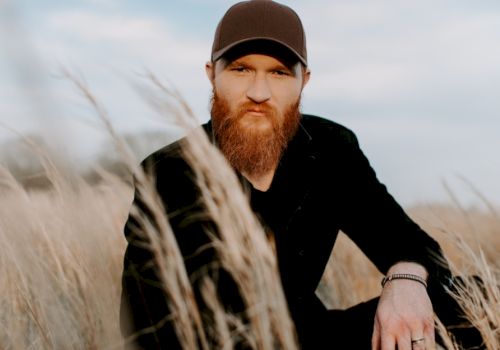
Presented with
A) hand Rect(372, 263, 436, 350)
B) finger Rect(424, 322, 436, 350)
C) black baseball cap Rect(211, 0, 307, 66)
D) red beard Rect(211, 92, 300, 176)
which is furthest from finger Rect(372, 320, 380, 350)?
black baseball cap Rect(211, 0, 307, 66)

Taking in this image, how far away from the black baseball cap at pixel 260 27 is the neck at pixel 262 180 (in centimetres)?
39

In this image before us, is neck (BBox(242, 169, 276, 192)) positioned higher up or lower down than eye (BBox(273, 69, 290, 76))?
lower down

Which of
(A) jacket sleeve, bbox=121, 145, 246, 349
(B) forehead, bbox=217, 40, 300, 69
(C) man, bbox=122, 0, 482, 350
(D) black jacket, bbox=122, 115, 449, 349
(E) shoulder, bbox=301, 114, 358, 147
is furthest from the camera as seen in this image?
(E) shoulder, bbox=301, 114, 358, 147

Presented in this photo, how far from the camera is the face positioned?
2051mm

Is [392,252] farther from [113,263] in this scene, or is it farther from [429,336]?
[113,263]

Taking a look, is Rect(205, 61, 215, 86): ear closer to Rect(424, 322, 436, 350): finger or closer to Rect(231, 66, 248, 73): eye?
Rect(231, 66, 248, 73): eye

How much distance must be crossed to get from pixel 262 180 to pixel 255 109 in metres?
0.25

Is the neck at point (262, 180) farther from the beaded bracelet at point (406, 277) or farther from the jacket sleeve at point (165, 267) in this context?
the beaded bracelet at point (406, 277)

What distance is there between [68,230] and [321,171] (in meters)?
0.89

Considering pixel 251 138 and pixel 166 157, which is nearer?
pixel 166 157

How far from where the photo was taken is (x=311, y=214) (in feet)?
7.36

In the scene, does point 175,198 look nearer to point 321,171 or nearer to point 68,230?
point 68,230

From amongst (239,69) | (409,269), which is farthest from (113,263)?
(409,269)

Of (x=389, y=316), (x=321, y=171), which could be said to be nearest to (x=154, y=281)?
(x=389, y=316)
